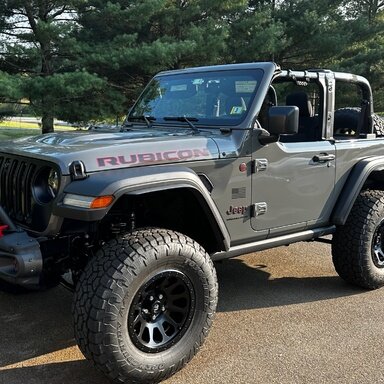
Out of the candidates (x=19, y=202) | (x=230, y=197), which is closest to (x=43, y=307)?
(x=19, y=202)

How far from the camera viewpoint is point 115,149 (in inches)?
121

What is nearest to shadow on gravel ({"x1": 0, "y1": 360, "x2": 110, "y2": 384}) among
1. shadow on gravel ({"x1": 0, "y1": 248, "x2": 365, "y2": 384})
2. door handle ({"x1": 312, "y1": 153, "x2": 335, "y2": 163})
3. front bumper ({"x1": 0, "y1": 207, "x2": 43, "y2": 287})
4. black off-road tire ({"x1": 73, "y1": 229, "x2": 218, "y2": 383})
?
shadow on gravel ({"x1": 0, "y1": 248, "x2": 365, "y2": 384})

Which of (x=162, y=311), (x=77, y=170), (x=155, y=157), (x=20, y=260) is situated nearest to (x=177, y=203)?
(x=155, y=157)

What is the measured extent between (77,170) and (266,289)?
2397mm

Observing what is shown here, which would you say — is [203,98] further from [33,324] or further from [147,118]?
[33,324]

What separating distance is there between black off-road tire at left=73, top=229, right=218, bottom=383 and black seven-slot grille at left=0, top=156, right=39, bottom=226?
0.63 metres

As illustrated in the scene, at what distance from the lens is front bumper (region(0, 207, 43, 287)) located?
2.83m

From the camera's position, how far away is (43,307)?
4125 millimetres

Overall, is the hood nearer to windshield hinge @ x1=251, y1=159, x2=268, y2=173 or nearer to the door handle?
windshield hinge @ x1=251, y1=159, x2=268, y2=173

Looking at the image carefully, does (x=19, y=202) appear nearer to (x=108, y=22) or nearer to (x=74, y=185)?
(x=74, y=185)

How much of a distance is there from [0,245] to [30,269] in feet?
0.91

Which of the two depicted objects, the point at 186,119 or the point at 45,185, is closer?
the point at 45,185

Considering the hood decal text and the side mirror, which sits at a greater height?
the side mirror

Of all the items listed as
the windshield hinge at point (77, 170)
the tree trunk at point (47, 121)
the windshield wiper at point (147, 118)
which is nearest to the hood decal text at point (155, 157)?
the windshield hinge at point (77, 170)
